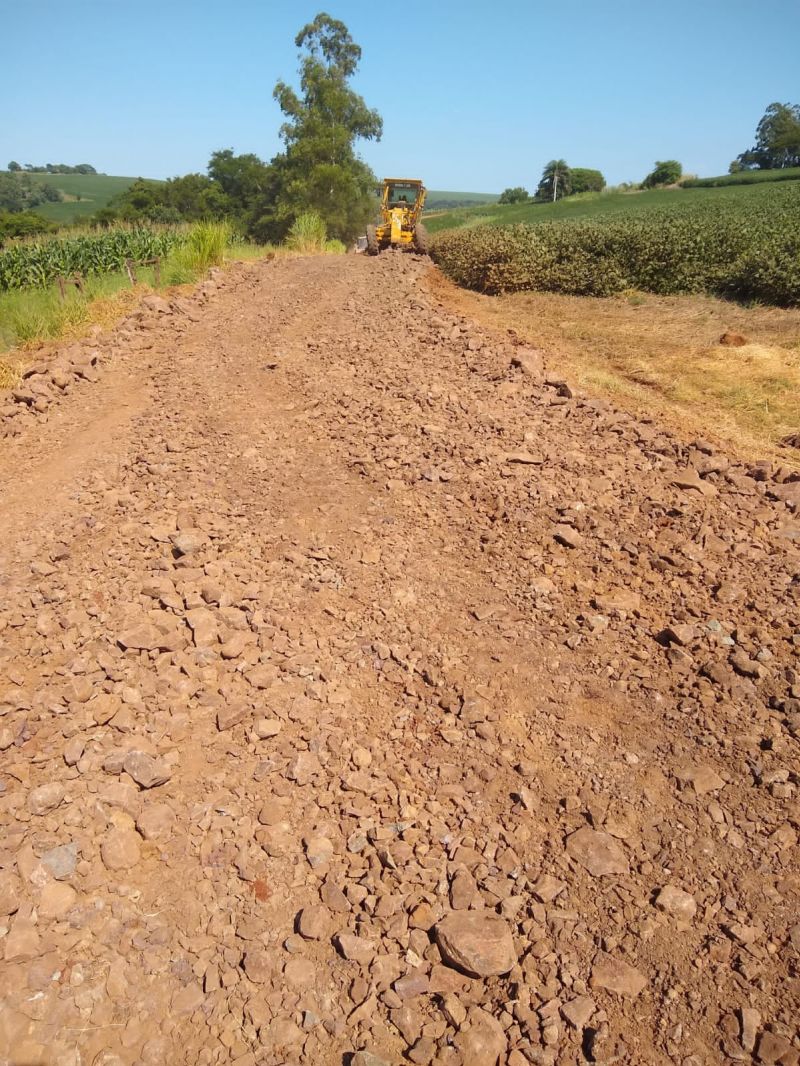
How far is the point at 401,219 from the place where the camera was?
51.5 feet

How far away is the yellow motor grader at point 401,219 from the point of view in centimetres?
1545

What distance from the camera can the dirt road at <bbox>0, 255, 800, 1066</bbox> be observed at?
1.92 m

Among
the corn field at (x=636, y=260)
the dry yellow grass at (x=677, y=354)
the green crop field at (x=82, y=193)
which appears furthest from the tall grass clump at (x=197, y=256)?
the green crop field at (x=82, y=193)

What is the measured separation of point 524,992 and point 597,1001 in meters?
0.20

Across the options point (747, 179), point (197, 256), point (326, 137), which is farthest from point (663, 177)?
point (197, 256)

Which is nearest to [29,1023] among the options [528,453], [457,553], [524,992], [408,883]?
[408,883]

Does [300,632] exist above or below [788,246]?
below

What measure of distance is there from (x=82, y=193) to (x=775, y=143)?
71.4 meters

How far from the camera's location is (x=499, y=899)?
2193 mm

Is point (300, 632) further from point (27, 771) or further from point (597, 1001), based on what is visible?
point (597, 1001)

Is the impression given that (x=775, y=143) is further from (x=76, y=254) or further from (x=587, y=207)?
(x=76, y=254)

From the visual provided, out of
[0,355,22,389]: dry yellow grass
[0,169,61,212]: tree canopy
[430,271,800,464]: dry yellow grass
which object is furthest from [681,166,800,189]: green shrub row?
[0,169,61,212]: tree canopy

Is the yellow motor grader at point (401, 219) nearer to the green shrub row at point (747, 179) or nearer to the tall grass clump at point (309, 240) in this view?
the tall grass clump at point (309, 240)

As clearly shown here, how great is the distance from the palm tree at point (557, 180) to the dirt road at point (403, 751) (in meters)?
75.7
